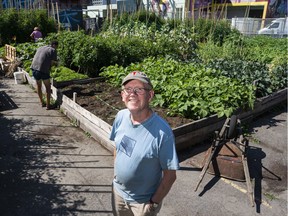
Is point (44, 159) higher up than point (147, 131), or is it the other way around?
point (147, 131)

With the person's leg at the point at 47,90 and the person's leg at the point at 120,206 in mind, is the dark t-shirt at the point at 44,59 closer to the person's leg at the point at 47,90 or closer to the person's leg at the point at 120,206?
the person's leg at the point at 47,90

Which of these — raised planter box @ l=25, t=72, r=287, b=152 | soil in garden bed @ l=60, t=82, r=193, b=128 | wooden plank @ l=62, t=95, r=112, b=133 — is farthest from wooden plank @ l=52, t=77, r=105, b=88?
wooden plank @ l=62, t=95, r=112, b=133

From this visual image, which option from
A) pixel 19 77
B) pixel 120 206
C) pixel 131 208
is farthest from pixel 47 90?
pixel 131 208

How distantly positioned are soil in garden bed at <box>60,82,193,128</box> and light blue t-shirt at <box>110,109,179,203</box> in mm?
3303

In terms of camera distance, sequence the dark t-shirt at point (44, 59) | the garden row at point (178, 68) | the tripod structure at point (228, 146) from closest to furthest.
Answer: the tripod structure at point (228, 146) < the garden row at point (178, 68) < the dark t-shirt at point (44, 59)

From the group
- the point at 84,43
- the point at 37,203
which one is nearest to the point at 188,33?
the point at 84,43

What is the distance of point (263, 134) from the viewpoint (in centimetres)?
656

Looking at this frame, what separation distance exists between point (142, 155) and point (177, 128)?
9.88 ft

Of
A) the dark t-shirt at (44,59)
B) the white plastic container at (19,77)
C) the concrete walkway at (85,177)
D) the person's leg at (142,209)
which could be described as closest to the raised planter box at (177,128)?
the concrete walkway at (85,177)

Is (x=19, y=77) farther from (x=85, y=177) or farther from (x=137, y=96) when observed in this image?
(x=137, y=96)

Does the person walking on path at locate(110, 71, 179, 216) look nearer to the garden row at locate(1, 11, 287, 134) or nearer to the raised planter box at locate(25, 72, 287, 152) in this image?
the raised planter box at locate(25, 72, 287, 152)

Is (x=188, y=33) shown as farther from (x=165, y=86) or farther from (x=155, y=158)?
(x=155, y=158)

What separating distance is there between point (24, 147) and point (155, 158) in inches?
158

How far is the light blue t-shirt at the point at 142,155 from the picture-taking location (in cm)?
213
